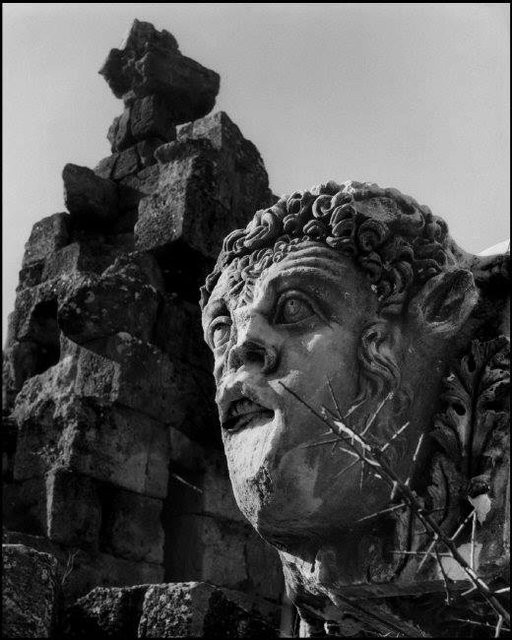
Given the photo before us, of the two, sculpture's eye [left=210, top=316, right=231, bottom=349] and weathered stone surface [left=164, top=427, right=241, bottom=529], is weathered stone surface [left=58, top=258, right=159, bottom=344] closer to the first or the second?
weathered stone surface [left=164, top=427, right=241, bottom=529]

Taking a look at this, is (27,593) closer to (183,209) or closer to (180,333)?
(180,333)

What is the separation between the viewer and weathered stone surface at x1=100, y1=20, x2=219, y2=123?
28.5 feet

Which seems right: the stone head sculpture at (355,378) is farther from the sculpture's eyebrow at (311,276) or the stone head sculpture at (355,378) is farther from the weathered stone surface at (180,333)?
the weathered stone surface at (180,333)

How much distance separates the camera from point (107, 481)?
21.6 feet

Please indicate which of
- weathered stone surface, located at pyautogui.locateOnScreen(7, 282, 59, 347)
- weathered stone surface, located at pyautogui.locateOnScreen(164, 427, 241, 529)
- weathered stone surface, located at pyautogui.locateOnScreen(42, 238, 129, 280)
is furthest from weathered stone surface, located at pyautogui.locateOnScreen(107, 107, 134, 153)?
weathered stone surface, located at pyautogui.locateOnScreen(164, 427, 241, 529)

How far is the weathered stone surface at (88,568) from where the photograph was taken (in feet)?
19.8

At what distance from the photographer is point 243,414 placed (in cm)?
386

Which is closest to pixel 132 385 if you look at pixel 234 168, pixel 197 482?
pixel 197 482

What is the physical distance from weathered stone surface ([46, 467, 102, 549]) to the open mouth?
2.65 meters

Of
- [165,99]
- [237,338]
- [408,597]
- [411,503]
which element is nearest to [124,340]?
[165,99]

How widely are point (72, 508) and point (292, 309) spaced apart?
2953mm

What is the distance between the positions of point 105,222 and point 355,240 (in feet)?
15.0

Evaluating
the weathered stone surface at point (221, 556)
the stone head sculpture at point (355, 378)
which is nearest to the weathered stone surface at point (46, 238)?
the weathered stone surface at point (221, 556)

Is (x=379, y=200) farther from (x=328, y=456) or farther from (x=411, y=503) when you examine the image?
(x=411, y=503)
